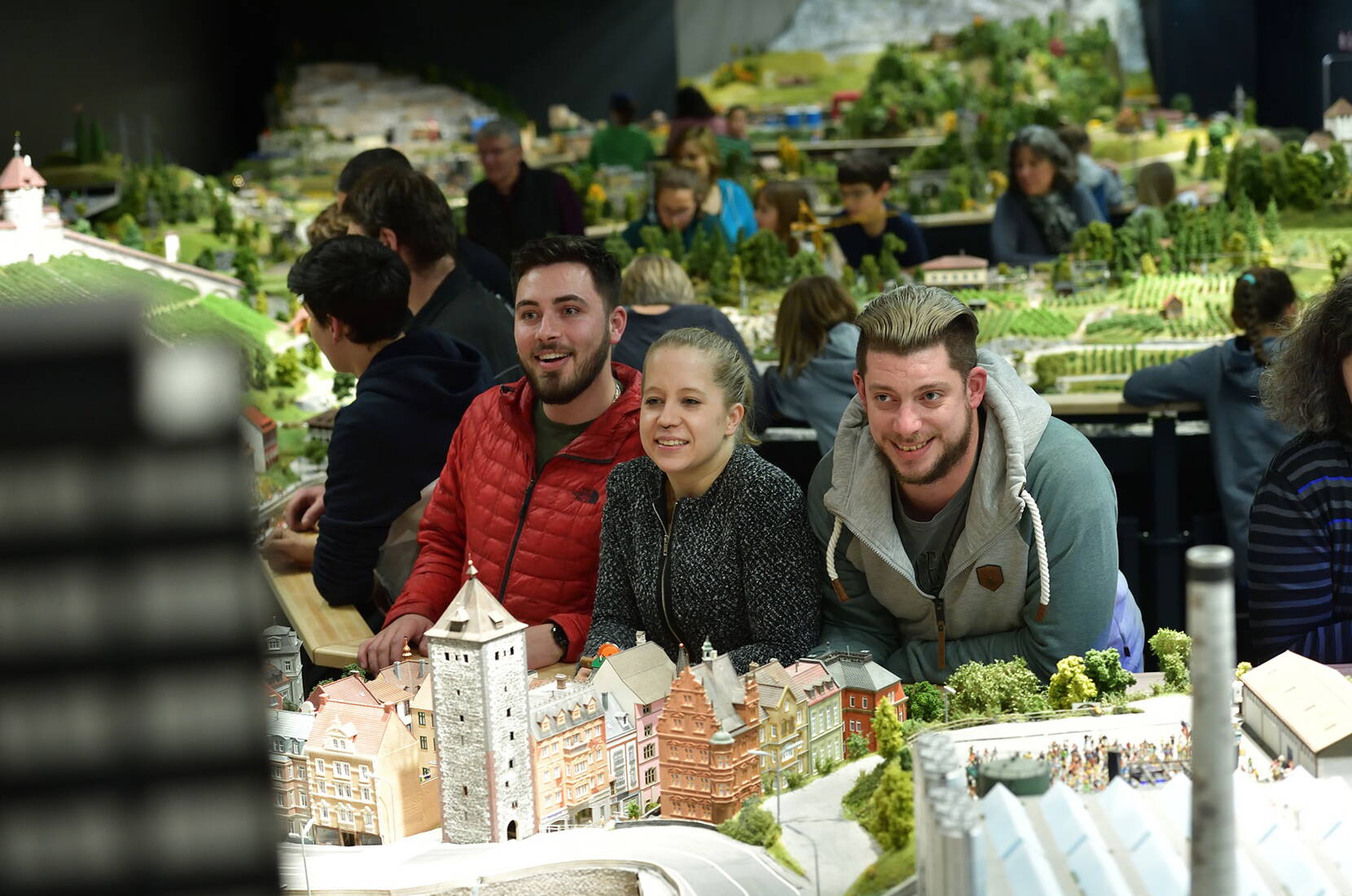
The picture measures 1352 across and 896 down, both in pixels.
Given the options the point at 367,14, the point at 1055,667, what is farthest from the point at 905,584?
the point at 367,14

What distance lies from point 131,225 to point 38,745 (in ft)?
24.8

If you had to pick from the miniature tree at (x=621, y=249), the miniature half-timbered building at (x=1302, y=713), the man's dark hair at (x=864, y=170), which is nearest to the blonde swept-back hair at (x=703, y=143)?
the miniature tree at (x=621, y=249)

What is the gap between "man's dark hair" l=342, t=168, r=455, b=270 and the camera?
201 inches

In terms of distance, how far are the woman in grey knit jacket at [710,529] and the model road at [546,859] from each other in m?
0.81

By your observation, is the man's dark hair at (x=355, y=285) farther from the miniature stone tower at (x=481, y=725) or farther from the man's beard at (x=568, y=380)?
the miniature stone tower at (x=481, y=725)

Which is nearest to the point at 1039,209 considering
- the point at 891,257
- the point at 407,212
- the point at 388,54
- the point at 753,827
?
the point at 891,257

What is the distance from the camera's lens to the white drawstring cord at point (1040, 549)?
10.7 ft

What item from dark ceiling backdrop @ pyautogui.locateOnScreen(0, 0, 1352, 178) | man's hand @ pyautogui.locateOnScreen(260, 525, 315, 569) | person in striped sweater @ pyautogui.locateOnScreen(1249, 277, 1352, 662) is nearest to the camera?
person in striped sweater @ pyautogui.locateOnScreen(1249, 277, 1352, 662)

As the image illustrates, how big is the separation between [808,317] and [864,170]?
6.60 feet

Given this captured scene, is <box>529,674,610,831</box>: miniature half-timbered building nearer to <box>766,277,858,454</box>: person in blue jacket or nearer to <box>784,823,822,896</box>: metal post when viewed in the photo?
<box>784,823,822,896</box>: metal post

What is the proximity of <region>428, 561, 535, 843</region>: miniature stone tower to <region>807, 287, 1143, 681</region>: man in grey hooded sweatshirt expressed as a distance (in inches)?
38.2

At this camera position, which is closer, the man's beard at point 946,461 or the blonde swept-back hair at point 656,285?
the man's beard at point 946,461

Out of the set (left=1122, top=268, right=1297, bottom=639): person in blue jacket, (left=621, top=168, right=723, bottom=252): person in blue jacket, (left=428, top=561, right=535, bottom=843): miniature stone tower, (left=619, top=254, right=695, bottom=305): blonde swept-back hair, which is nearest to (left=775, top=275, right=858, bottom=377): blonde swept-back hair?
(left=619, top=254, right=695, bottom=305): blonde swept-back hair

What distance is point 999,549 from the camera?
3.30 meters
